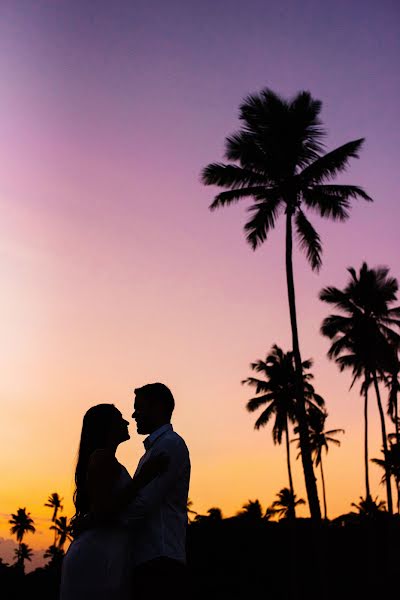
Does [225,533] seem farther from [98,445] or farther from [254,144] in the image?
[98,445]

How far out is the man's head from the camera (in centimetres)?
400

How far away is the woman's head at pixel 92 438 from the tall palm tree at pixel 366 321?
34.2 meters

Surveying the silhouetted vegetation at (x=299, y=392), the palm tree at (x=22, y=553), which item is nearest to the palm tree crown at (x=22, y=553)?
the palm tree at (x=22, y=553)

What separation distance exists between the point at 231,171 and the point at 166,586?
74.7ft

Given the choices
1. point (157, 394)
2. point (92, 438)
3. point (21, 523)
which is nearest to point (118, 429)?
point (92, 438)

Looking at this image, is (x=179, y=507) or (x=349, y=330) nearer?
(x=179, y=507)

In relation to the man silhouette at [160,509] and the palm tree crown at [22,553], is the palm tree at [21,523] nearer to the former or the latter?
the palm tree crown at [22,553]

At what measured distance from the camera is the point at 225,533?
45250 millimetres

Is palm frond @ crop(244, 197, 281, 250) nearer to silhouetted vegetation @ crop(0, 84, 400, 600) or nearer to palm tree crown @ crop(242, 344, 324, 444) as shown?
silhouetted vegetation @ crop(0, 84, 400, 600)

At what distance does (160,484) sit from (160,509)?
150 millimetres

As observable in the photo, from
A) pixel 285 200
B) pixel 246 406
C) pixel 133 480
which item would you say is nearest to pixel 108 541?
pixel 133 480

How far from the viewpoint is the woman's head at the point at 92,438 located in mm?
3953

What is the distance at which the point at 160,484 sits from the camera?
3.72 m

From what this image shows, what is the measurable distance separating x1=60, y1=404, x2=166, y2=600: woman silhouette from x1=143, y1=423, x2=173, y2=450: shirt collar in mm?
176
